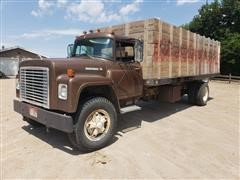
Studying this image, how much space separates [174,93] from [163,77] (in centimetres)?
149

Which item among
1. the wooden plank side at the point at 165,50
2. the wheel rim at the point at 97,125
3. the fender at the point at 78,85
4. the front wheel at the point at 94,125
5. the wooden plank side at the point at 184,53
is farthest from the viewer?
the wooden plank side at the point at 184,53

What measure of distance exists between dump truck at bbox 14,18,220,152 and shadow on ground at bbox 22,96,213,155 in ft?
1.02

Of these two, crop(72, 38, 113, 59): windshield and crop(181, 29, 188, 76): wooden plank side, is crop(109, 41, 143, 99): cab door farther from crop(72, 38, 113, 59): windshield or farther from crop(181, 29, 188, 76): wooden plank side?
crop(181, 29, 188, 76): wooden plank side

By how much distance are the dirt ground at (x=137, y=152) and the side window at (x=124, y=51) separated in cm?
127

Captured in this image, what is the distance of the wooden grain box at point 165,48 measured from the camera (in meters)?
6.64

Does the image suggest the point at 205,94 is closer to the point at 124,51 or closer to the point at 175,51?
the point at 175,51

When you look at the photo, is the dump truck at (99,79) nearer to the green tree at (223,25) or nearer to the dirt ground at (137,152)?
the dirt ground at (137,152)

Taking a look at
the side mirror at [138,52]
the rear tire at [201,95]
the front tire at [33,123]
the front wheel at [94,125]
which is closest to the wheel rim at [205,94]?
the rear tire at [201,95]

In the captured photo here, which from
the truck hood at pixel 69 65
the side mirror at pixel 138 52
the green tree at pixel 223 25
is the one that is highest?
the green tree at pixel 223 25

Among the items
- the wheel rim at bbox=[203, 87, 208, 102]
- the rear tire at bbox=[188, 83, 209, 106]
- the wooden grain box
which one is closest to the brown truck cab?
the wooden grain box

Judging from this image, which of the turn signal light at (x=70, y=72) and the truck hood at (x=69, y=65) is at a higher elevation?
the truck hood at (x=69, y=65)

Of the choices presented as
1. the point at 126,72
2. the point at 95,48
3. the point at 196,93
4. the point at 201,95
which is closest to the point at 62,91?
the point at 95,48

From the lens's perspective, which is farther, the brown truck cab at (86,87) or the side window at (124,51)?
the side window at (124,51)

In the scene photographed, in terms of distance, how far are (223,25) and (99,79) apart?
26695mm
